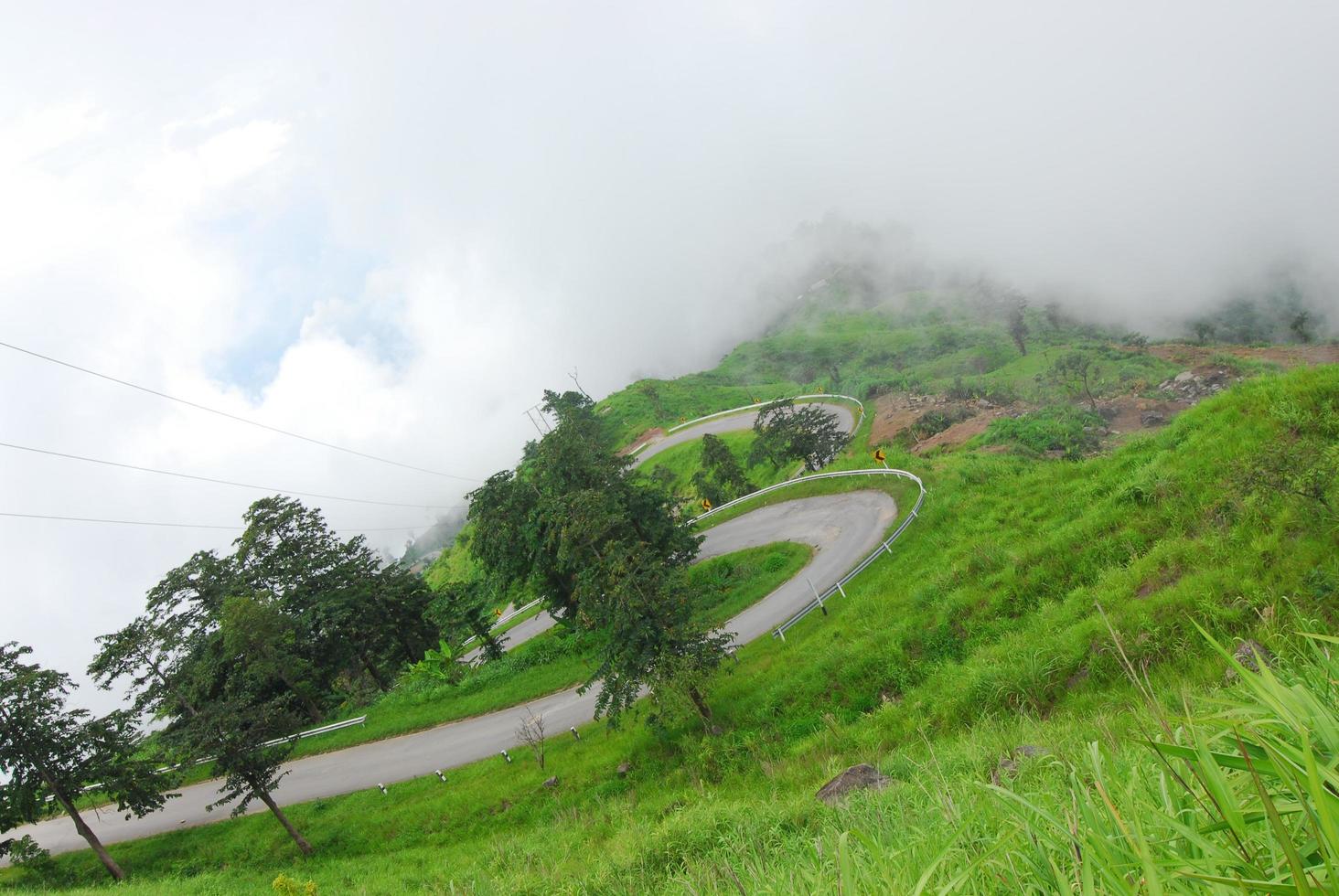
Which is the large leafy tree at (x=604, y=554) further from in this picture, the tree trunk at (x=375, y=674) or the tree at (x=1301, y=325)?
the tree at (x=1301, y=325)

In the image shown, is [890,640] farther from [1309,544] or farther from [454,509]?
[454,509]

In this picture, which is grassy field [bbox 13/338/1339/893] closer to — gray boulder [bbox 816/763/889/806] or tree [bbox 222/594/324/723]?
gray boulder [bbox 816/763/889/806]

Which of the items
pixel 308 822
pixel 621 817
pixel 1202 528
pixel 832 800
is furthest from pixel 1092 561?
pixel 308 822

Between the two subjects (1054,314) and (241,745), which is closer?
(241,745)

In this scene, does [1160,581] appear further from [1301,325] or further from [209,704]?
[1301,325]

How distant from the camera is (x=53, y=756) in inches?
748

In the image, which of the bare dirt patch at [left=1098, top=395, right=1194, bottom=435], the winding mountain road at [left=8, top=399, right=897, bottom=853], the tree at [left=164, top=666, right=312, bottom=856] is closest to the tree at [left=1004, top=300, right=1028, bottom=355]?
the bare dirt patch at [left=1098, top=395, right=1194, bottom=435]

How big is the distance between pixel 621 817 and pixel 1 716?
730 inches

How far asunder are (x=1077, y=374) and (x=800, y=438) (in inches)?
845

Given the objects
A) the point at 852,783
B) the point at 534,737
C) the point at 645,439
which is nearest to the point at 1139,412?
the point at 534,737

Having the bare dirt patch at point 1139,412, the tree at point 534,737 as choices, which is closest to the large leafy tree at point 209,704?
the tree at point 534,737

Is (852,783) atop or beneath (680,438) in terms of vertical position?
beneath

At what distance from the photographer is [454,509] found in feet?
420

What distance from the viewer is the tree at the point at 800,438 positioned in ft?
129
